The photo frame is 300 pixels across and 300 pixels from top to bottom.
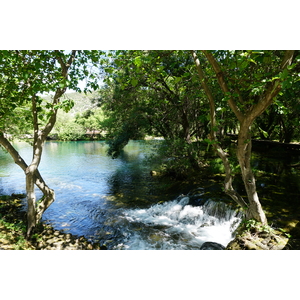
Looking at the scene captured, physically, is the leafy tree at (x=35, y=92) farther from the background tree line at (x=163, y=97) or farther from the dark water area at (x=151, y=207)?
the dark water area at (x=151, y=207)

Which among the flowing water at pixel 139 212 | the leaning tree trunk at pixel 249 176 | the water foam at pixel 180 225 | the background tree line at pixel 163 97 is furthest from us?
the flowing water at pixel 139 212

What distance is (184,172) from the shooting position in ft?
37.7

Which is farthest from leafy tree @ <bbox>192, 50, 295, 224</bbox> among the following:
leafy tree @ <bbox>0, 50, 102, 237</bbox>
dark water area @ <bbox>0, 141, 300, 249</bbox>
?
leafy tree @ <bbox>0, 50, 102, 237</bbox>

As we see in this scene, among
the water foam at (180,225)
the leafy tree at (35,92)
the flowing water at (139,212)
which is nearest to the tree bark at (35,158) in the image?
the leafy tree at (35,92)

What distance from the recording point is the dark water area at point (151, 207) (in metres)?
6.56

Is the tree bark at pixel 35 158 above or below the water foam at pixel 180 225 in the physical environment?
above

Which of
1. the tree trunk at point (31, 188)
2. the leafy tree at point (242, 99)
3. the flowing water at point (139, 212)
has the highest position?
the leafy tree at point (242, 99)

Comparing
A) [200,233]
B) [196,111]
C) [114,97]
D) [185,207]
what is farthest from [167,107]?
[200,233]

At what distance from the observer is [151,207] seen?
29.2 ft

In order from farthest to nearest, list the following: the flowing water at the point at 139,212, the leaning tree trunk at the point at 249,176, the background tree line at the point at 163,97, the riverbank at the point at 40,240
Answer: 1. the flowing water at the point at 139,212
2. the riverbank at the point at 40,240
3. the leaning tree trunk at the point at 249,176
4. the background tree line at the point at 163,97

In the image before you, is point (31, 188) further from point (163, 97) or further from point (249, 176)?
point (163, 97)

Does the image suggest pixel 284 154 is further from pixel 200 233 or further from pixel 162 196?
pixel 200 233

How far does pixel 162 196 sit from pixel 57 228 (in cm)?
462

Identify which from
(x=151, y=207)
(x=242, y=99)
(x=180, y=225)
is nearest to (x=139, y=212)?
(x=151, y=207)
